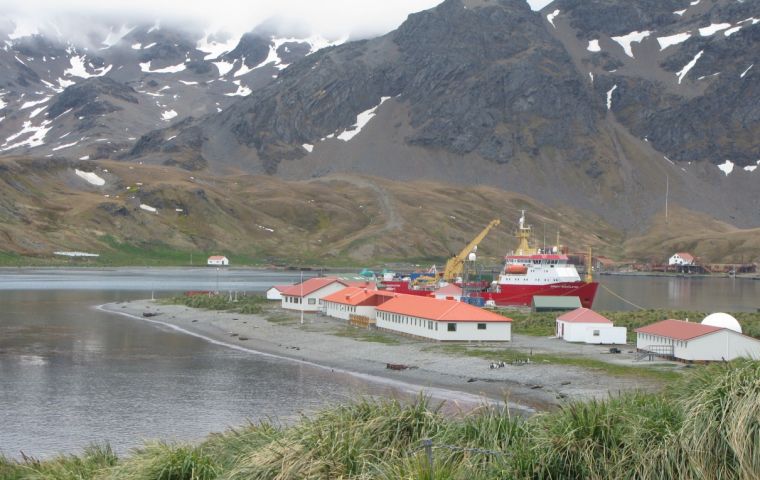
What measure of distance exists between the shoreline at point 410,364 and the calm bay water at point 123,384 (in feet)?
7.22

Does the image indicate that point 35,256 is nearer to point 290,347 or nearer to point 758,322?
point 290,347

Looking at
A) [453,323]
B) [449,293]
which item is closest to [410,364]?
[453,323]

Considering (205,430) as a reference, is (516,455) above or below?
above

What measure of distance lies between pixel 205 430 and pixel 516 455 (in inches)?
922

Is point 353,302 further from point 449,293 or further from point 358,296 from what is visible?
point 449,293

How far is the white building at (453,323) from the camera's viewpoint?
6450 cm

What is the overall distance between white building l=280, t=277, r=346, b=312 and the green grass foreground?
244 ft

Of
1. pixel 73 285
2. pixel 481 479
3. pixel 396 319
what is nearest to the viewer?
pixel 481 479

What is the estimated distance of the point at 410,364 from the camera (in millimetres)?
55031

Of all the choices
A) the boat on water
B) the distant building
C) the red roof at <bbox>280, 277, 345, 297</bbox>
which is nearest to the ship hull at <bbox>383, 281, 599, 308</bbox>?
the boat on water

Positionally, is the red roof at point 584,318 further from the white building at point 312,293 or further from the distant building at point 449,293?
the white building at point 312,293

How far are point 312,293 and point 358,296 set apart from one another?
10666mm

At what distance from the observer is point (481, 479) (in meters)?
14.3

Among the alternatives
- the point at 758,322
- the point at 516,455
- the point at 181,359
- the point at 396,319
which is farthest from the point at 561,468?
the point at 758,322
